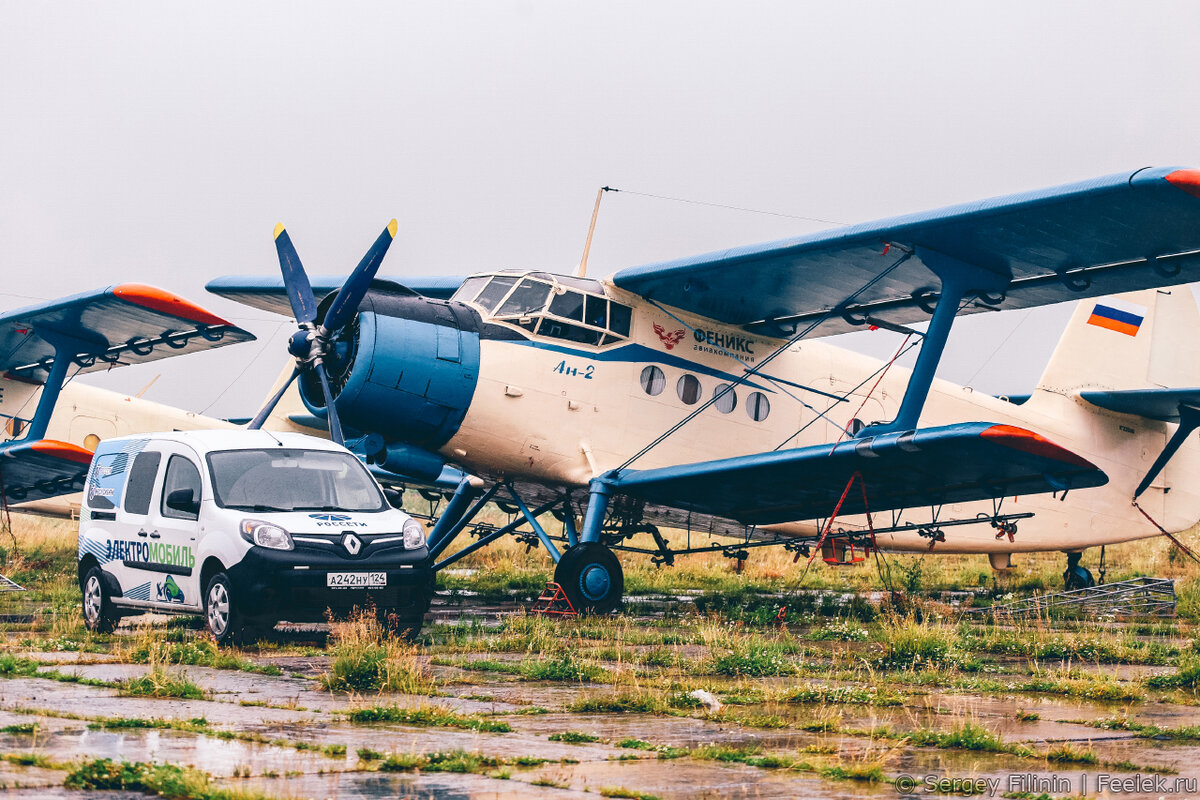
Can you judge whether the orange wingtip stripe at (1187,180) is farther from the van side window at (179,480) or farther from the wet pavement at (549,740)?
the van side window at (179,480)

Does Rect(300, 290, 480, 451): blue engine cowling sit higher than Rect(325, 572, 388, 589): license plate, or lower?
higher

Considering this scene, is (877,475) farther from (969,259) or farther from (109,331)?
(109,331)

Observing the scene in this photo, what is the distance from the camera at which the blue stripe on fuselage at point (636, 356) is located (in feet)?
46.7

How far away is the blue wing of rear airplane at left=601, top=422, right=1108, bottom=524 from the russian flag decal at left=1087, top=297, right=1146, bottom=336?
Answer: 644 centimetres

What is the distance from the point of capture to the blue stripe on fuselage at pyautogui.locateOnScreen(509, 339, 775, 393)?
1423 centimetres

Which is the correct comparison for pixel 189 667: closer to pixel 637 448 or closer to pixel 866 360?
pixel 637 448

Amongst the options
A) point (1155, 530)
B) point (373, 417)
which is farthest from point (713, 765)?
point (1155, 530)

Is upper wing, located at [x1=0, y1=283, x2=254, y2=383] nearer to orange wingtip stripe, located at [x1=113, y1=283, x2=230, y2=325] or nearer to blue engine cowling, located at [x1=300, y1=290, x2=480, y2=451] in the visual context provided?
orange wingtip stripe, located at [x1=113, y1=283, x2=230, y2=325]

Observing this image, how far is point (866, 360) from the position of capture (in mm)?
17078

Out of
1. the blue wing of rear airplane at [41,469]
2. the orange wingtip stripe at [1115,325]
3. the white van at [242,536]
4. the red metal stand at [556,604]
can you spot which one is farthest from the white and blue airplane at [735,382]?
the blue wing of rear airplane at [41,469]

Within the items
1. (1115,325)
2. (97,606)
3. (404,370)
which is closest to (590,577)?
(404,370)

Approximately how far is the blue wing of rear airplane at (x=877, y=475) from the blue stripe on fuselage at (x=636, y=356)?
1.41m

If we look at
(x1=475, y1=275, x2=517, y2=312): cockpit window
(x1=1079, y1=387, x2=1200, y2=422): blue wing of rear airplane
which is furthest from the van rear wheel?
(x1=1079, y1=387, x2=1200, y2=422): blue wing of rear airplane

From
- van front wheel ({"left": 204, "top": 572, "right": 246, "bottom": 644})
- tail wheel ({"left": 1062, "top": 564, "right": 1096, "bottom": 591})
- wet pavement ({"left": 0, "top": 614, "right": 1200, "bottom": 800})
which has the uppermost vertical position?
tail wheel ({"left": 1062, "top": 564, "right": 1096, "bottom": 591})
